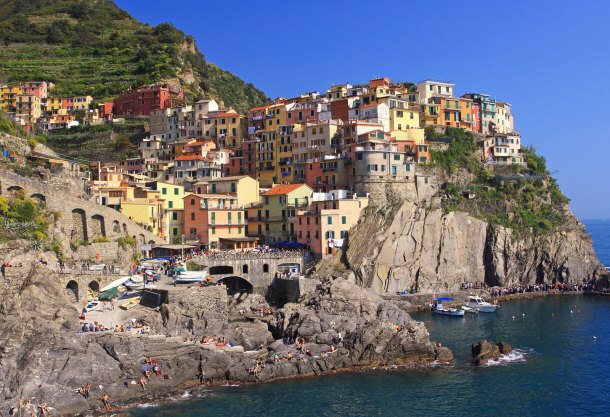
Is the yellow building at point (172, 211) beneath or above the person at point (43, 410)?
above

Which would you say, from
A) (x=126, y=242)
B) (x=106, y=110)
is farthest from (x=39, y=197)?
(x=106, y=110)

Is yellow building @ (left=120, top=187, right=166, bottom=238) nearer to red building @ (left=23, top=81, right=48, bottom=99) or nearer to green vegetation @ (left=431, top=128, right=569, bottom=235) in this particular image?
green vegetation @ (left=431, top=128, right=569, bottom=235)

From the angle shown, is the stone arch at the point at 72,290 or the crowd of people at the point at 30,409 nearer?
the crowd of people at the point at 30,409

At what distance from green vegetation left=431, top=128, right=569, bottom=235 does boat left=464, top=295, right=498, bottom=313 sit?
10749mm

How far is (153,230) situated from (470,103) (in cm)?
4660

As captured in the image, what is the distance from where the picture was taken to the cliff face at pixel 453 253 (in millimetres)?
61281

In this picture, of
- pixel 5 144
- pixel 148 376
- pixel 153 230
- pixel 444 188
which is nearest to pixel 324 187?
pixel 444 188

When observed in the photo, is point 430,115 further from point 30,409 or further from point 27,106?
point 27,106

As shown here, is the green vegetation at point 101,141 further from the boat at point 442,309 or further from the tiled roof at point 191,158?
the boat at point 442,309

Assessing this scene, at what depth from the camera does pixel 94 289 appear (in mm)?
47656

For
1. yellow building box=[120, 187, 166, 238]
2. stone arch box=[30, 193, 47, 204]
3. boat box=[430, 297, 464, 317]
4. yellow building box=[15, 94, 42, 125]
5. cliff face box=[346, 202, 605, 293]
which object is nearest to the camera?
stone arch box=[30, 193, 47, 204]

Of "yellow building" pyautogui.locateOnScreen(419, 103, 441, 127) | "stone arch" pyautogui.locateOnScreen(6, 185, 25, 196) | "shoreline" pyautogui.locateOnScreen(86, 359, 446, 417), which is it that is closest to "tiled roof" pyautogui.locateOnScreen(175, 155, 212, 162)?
"stone arch" pyautogui.locateOnScreen(6, 185, 25, 196)

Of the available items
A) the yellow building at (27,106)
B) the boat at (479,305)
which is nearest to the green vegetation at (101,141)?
the yellow building at (27,106)

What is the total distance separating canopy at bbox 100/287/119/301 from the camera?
45125 millimetres
